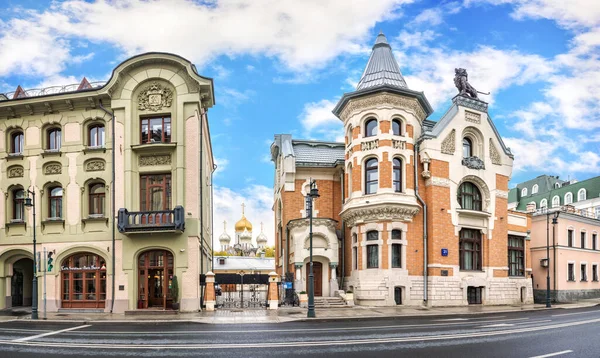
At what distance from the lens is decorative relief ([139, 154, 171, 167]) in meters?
27.8

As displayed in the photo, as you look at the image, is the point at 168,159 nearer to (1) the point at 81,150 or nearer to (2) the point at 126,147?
(2) the point at 126,147

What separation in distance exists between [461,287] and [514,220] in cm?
779

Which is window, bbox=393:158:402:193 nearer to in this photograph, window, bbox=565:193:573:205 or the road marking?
the road marking

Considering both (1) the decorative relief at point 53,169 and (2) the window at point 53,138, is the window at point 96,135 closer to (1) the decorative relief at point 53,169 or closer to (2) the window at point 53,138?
(2) the window at point 53,138

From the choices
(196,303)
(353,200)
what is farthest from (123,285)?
(353,200)

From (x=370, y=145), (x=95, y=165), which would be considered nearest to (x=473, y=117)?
(x=370, y=145)

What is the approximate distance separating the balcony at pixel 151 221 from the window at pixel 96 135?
514cm

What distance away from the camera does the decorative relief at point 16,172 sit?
2920 cm

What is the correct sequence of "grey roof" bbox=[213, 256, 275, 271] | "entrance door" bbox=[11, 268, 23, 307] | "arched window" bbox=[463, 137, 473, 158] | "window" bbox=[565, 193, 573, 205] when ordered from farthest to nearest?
"grey roof" bbox=[213, 256, 275, 271] < "window" bbox=[565, 193, 573, 205] < "arched window" bbox=[463, 137, 473, 158] < "entrance door" bbox=[11, 268, 23, 307]

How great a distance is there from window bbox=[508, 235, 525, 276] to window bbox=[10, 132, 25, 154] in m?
32.1

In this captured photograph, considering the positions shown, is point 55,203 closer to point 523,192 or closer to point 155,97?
point 155,97

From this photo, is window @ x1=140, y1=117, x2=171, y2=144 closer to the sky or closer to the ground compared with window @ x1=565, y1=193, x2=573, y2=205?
closer to the sky

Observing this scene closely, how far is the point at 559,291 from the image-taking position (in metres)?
39.7

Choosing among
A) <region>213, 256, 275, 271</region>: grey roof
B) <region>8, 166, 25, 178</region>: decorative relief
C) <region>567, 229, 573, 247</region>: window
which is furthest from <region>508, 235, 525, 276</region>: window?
<region>213, 256, 275, 271</region>: grey roof
